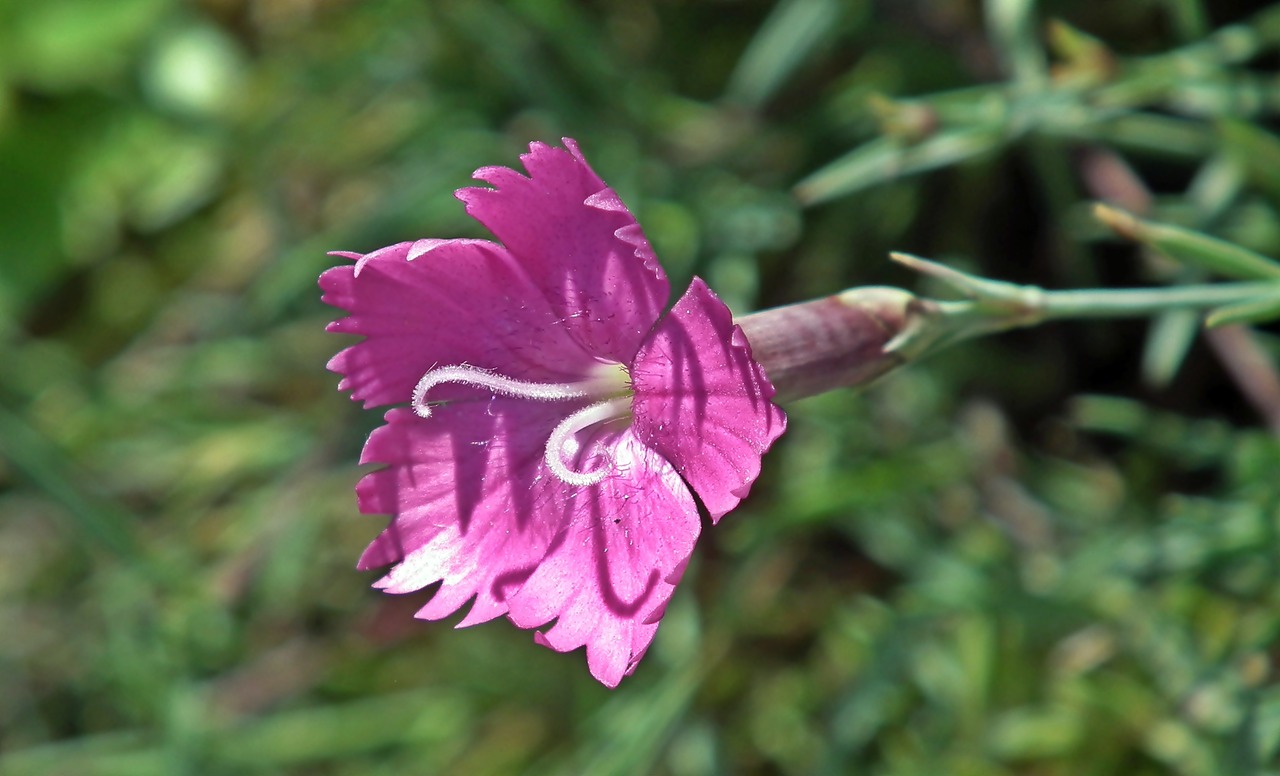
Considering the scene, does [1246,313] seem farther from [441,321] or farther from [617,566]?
[441,321]

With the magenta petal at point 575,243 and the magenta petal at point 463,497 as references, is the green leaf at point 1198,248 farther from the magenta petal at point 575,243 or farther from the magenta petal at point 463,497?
the magenta petal at point 463,497

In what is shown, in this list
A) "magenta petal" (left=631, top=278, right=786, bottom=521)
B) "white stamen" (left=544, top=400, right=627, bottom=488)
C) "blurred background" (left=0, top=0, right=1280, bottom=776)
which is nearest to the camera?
"magenta petal" (left=631, top=278, right=786, bottom=521)

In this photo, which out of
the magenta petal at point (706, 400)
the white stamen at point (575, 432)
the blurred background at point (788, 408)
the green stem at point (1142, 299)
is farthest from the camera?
the blurred background at point (788, 408)

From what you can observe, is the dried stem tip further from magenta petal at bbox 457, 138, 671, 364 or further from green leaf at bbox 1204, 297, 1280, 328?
green leaf at bbox 1204, 297, 1280, 328

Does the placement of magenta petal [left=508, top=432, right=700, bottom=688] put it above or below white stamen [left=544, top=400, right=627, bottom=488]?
below

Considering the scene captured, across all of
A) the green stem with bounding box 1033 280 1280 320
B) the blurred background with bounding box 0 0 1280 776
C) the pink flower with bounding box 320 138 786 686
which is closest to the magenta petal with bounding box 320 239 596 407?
the pink flower with bounding box 320 138 786 686

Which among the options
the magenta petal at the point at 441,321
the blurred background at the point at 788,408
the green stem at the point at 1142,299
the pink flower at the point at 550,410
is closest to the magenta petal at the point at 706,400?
the pink flower at the point at 550,410

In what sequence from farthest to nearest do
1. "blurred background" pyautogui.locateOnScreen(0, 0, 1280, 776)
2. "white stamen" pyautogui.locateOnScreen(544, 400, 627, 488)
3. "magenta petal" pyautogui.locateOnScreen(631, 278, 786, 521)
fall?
1. "blurred background" pyautogui.locateOnScreen(0, 0, 1280, 776)
2. "white stamen" pyautogui.locateOnScreen(544, 400, 627, 488)
3. "magenta petal" pyautogui.locateOnScreen(631, 278, 786, 521)

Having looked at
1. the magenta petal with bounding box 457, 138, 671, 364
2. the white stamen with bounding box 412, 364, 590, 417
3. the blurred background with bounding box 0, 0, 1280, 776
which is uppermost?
the magenta petal with bounding box 457, 138, 671, 364
